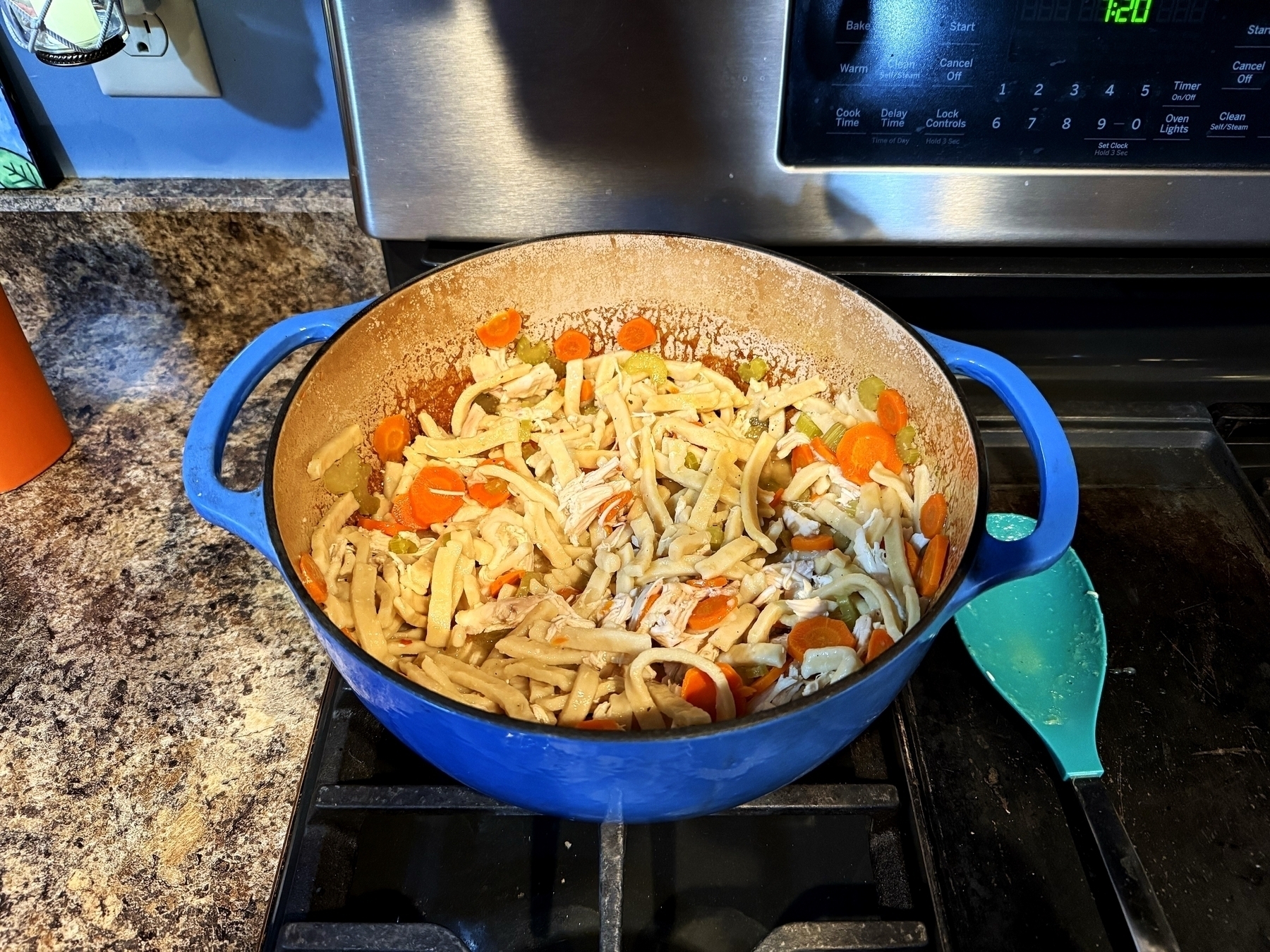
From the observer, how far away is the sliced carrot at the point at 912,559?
2.28ft

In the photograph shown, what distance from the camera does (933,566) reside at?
0.66 m

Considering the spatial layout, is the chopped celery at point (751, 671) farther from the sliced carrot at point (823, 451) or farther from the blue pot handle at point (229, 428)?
the blue pot handle at point (229, 428)

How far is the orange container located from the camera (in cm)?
81

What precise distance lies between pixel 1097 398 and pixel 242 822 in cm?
91

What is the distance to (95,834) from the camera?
2.06ft

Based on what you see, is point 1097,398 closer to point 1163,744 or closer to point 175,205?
point 1163,744

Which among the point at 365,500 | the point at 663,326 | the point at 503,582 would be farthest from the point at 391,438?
the point at 663,326

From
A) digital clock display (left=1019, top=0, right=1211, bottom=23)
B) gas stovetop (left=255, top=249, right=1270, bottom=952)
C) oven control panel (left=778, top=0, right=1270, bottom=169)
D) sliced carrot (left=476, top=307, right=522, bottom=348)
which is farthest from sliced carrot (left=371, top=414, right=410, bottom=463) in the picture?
digital clock display (left=1019, top=0, right=1211, bottom=23)

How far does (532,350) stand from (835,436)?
11.9 inches

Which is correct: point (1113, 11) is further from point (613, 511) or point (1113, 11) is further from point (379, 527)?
point (379, 527)

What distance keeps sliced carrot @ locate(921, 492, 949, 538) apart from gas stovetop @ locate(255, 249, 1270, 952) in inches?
4.2

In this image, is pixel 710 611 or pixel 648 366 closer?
pixel 710 611

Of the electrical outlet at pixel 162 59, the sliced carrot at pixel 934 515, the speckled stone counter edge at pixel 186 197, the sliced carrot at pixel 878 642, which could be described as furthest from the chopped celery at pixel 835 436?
the electrical outlet at pixel 162 59

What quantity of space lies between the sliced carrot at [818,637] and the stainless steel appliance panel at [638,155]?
0.36 meters
